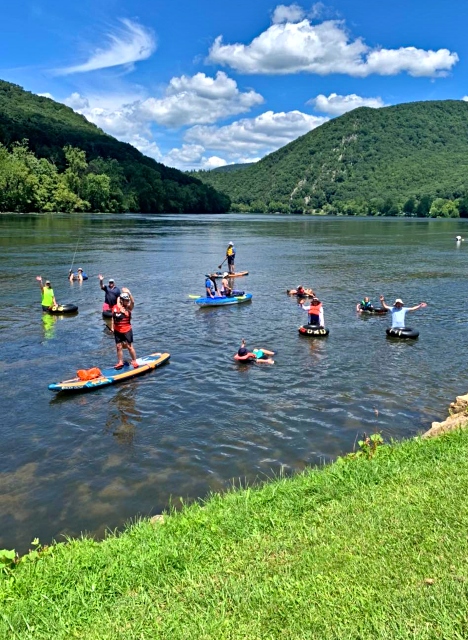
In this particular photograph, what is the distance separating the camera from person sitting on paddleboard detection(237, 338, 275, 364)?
18.5 meters

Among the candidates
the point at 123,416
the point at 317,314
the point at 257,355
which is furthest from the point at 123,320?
the point at 317,314

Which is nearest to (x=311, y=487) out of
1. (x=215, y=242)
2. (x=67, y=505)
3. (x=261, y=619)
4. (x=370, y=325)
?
(x=261, y=619)

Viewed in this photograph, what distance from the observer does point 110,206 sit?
156m

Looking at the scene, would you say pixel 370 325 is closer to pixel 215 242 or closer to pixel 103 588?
pixel 103 588

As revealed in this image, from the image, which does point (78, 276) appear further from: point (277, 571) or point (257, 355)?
point (277, 571)

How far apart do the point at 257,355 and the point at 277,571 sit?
13103 mm

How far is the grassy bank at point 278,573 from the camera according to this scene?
504 cm

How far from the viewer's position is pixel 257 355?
18.9m

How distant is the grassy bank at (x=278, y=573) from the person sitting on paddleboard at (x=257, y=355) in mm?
10552

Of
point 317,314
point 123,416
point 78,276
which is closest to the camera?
point 123,416

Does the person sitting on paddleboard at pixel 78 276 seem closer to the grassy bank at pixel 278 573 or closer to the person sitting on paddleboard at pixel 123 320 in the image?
the person sitting on paddleboard at pixel 123 320

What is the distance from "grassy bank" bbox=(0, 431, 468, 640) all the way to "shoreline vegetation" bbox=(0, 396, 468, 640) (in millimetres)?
15

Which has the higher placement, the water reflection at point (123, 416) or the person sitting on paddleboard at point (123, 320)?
the person sitting on paddleboard at point (123, 320)

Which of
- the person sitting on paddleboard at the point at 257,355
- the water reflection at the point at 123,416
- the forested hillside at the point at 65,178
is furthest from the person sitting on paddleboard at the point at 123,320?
the forested hillside at the point at 65,178
